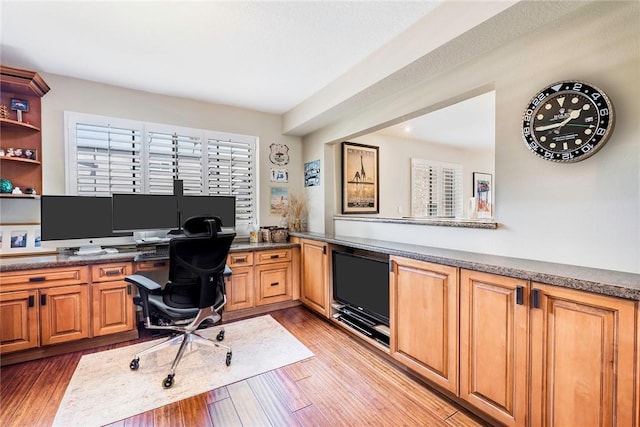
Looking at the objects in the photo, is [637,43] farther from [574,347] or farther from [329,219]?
[329,219]

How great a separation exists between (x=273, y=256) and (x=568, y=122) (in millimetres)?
2970

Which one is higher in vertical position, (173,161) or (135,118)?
(135,118)

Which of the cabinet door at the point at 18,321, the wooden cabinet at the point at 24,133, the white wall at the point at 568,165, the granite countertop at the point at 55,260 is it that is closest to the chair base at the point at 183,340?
the granite countertop at the point at 55,260

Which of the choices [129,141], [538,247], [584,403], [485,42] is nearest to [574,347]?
[584,403]

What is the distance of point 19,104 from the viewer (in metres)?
2.64

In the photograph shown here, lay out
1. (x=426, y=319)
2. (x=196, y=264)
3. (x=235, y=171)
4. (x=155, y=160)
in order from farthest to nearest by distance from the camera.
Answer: (x=235, y=171), (x=155, y=160), (x=196, y=264), (x=426, y=319)

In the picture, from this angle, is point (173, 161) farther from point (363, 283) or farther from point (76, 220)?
point (363, 283)

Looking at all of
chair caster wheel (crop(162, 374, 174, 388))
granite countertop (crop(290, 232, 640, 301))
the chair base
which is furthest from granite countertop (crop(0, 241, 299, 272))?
granite countertop (crop(290, 232, 640, 301))

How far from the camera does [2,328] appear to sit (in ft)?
7.42

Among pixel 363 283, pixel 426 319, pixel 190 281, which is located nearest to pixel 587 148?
pixel 426 319

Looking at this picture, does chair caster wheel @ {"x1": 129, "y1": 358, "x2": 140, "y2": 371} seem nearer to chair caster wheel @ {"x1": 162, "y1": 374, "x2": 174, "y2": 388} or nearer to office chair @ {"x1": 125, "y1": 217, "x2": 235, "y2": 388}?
office chair @ {"x1": 125, "y1": 217, "x2": 235, "y2": 388}

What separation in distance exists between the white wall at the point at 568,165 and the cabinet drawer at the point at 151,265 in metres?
2.75

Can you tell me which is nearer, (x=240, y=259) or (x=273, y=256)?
(x=240, y=259)

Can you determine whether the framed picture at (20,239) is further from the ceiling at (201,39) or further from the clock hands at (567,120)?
the clock hands at (567,120)
